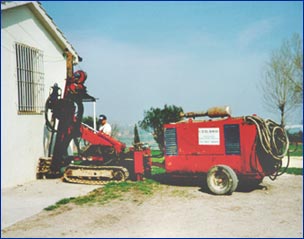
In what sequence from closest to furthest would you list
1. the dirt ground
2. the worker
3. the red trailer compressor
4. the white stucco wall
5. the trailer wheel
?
the dirt ground < the trailer wheel < the red trailer compressor < the white stucco wall < the worker

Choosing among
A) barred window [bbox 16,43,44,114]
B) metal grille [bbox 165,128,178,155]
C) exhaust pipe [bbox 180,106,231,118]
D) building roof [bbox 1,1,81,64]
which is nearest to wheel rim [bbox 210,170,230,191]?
metal grille [bbox 165,128,178,155]

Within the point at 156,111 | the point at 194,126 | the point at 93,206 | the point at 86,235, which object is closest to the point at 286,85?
the point at 156,111

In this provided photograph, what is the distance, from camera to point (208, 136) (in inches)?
411

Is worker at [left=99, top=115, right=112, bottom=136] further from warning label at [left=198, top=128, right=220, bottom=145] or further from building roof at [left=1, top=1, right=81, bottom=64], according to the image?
building roof at [left=1, top=1, right=81, bottom=64]

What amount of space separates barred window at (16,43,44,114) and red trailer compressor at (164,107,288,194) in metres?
5.03

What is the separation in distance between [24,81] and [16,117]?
1448 millimetres

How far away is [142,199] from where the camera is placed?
920cm

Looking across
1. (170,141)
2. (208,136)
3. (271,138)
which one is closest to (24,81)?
(170,141)

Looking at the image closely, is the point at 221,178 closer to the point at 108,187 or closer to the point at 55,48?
the point at 108,187

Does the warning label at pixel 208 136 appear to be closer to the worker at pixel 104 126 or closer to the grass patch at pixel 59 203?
the worker at pixel 104 126

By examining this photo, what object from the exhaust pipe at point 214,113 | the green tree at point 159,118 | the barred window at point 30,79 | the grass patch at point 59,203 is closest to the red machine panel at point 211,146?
the exhaust pipe at point 214,113

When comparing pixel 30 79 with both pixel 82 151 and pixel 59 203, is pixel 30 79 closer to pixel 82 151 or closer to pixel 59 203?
pixel 82 151

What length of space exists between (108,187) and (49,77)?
18.4 feet

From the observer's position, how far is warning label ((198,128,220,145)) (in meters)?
10.3
